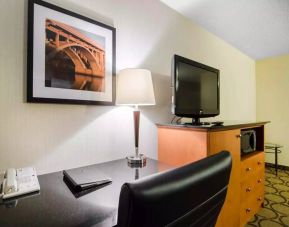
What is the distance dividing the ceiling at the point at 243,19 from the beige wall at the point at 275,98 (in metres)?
0.85

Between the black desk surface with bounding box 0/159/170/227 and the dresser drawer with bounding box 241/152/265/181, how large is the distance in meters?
1.40

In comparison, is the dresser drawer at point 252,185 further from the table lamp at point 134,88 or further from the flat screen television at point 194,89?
the table lamp at point 134,88

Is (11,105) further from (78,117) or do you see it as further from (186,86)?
(186,86)

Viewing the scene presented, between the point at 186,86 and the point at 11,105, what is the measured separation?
1257 millimetres

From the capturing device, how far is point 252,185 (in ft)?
6.55

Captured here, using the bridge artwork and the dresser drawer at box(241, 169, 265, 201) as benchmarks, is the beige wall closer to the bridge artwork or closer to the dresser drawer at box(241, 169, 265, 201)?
the dresser drawer at box(241, 169, 265, 201)

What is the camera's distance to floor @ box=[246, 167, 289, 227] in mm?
1993

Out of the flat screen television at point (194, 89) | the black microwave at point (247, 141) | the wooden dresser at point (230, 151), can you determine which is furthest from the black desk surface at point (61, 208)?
→ the black microwave at point (247, 141)

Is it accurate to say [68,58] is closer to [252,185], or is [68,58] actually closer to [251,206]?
[252,185]

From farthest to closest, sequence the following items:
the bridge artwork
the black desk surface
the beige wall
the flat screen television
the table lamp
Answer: the beige wall
the flat screen television
the table lamp
the bridge artwork
the black desk surface

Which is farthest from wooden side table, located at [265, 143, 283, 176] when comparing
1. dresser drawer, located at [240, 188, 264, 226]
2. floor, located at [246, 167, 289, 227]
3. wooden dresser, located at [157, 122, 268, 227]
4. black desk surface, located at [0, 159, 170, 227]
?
black desk surface, located at [0, 159, 170, 227]

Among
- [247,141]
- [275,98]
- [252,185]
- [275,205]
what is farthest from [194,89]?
[275,98]

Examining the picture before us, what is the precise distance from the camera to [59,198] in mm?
773

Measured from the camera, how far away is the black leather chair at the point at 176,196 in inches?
15.0
